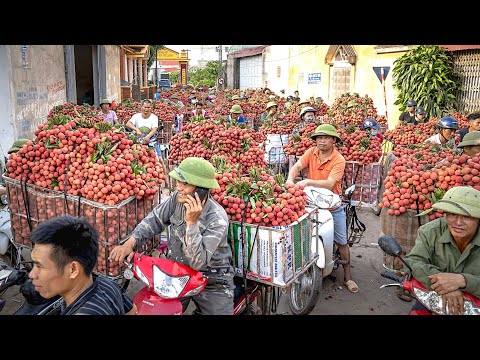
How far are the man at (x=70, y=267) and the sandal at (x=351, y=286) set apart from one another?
3.76m

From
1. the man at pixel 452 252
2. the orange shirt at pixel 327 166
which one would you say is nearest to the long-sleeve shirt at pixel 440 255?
the man at pixel 452 252

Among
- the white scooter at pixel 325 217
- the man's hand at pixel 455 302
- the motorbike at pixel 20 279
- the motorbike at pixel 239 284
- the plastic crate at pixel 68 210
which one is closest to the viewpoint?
the motorbike at pixel 20 279

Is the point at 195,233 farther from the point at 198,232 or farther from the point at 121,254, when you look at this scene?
the point at 121,254

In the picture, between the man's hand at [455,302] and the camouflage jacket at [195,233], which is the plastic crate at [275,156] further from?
the man's hand at [455,302]

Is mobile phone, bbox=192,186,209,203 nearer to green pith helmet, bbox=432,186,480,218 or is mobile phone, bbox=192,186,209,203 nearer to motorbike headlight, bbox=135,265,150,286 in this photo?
motorbike headlight, bbox=135,265,150,286

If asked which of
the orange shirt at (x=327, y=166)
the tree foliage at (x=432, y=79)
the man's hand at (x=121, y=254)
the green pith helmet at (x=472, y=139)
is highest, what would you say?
the tree foliage at (x=432, y=79)

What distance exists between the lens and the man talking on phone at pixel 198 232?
9.68 feet

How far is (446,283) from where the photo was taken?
106 inches

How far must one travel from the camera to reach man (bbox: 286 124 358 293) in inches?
202

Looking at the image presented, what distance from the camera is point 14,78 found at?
9430mm

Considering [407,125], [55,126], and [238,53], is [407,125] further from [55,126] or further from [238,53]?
[238,53]

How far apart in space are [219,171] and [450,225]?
2189 mm

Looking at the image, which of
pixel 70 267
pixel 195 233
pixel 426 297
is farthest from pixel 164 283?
pixel 426 297

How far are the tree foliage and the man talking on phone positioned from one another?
1171 cm
